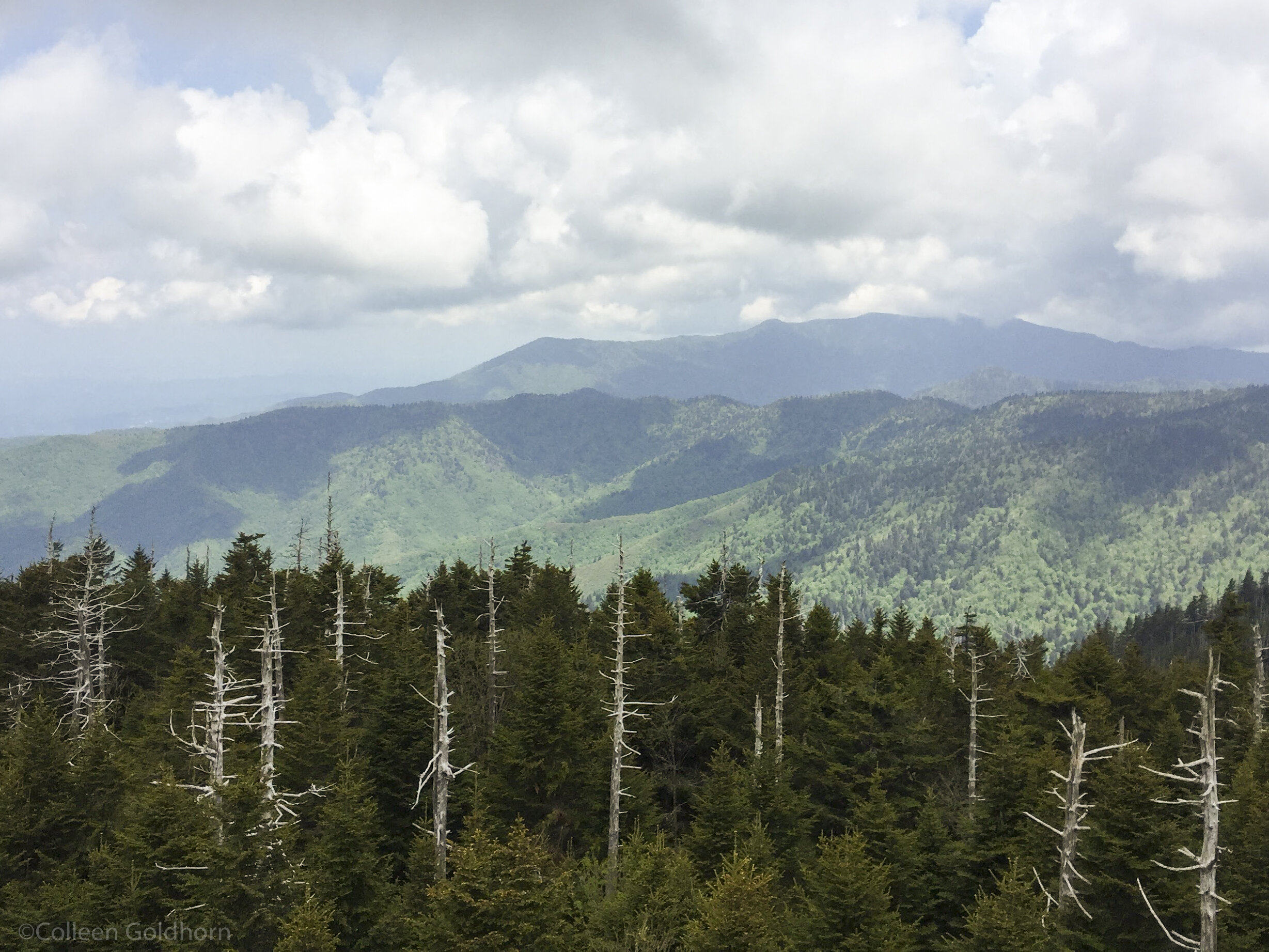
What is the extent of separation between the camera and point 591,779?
37.2 metres

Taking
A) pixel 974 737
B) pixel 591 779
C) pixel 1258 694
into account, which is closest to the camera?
pixel 591 779

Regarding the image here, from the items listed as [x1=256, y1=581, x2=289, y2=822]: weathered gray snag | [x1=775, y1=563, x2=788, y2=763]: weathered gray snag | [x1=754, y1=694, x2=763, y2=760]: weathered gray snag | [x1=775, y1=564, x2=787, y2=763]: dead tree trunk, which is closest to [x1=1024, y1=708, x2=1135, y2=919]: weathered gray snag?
[x1=754, y1=694, x2=763, y2=760]: weathered gray snag

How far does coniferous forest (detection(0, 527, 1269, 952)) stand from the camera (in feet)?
71.0

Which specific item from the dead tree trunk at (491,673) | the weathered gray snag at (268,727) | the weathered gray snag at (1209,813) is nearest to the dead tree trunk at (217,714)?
the weathered gray snag at (268,727)

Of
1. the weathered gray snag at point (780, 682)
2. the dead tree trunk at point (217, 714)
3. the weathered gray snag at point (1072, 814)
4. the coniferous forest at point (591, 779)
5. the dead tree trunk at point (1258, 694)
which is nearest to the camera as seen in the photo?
the coniferous forest at point (591, 779)

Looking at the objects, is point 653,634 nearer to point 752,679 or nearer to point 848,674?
point 752,679

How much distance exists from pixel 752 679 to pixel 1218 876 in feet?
83.8

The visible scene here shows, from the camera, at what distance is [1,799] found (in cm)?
2744

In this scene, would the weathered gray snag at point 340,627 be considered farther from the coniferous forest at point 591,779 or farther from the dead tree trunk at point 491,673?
the dead tree trunk at point 491,673

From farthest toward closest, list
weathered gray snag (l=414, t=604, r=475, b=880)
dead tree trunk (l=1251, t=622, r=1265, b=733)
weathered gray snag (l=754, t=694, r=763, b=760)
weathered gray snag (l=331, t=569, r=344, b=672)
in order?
dead tree trunk (l=1251, t=622, r=1265, b=733)
weathered gray snag (l=331, t=569, r=344, b=672)
weathered gray snag (l=754, t=694, r=763, b=760)
weathered gray snag (l=414, t=604, r=475, b=880)

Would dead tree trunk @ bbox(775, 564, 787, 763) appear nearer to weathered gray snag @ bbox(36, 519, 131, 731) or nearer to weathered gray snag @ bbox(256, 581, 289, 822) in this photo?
weathered gray snag @ bbox(256, 581, 289, 822)

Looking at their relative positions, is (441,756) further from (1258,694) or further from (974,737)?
(1258,694)

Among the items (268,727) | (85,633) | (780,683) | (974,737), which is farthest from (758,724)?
(85,633)

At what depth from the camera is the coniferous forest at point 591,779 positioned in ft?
71.0
